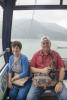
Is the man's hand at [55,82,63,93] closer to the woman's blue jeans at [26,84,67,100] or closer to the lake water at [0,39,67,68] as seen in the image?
the woman's blue jeans at [26,84,67,100]

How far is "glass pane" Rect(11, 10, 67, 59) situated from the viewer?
132 inches

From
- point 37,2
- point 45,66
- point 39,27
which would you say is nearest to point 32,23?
point 39,27

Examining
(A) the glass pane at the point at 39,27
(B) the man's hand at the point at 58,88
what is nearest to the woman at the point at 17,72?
(B) the man's hand at the point at 58,88

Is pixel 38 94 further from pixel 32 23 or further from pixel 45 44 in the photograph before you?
pixel 32 23

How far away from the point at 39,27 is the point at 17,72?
132 centimetres

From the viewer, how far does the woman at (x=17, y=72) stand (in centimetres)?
248

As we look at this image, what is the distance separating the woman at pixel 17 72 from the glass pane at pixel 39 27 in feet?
3.14

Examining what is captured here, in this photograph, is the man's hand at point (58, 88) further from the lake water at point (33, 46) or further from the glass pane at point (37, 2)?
the glass pane at point (37, 2)

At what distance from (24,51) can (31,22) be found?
745 mm

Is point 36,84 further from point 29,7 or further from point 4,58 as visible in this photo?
point 29,7

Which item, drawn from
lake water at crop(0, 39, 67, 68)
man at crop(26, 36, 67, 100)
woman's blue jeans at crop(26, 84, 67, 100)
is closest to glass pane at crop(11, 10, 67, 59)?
lake water at crop(0, 39, 67, 68)

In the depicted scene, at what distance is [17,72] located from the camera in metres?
2.69

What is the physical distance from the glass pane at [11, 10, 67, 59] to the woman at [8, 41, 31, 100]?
3.14ft

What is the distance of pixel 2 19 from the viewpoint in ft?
11.1
